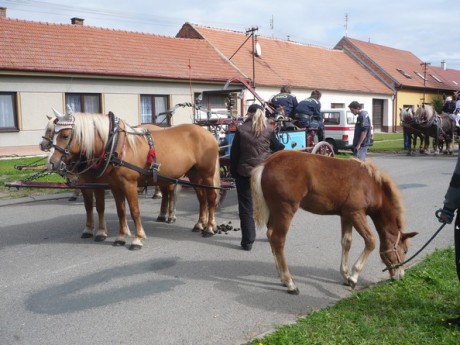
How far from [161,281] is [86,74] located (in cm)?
1532

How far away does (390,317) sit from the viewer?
12.7ft

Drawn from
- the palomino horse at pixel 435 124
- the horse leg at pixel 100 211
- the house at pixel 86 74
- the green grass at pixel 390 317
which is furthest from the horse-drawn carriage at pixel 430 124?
the horse leg at pixel 100 211

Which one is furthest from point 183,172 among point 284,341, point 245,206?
point 284,341

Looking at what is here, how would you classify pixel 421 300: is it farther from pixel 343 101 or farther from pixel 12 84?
pixel 343 101

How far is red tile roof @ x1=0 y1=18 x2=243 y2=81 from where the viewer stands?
1780 centimetres

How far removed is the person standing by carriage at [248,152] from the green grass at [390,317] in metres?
1.97

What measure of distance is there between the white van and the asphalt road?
11.3 m

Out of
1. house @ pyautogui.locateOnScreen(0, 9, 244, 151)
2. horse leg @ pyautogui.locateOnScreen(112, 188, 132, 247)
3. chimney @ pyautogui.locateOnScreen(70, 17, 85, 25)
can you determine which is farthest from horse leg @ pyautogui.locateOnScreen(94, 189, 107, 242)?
chimney @ pyautogui.locateOnScreen(70, 17, 85, 25)

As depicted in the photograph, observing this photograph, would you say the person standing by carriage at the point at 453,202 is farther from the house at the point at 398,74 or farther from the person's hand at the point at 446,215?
the house at the point at 398,74

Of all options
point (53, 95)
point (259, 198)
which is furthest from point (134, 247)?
point (53, 95)

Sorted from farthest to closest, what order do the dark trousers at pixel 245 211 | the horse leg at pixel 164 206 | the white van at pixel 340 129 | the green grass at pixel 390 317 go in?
the white van at pixel 340 129 < the horse leg at pixel 164 206 < the dark trousers at pixel 245 211 < the green grass at pixel 390 317

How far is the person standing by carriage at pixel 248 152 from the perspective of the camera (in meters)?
5.89

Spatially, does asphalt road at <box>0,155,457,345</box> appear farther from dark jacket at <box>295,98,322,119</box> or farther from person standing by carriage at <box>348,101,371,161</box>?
dark jacket at <box>295,98,322,119</box>

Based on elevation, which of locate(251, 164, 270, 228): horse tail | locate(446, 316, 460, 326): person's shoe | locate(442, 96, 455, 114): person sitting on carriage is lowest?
locate(446, 316, 460, 326): person's shoe
